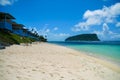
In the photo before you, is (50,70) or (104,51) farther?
(104,51)

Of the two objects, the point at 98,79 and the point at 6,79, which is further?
the point at 98,79

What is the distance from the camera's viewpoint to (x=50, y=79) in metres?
5.48

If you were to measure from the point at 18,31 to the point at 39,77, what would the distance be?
122 ft

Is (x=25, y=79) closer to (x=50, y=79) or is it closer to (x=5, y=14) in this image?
(x=50, y=79)

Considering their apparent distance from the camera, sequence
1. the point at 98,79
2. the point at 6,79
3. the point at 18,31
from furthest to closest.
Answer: the point at 18,31, the point at 98,79, the point at 6,79

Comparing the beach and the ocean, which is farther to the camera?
the ocean

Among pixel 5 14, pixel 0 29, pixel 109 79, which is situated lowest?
pixel 109 79

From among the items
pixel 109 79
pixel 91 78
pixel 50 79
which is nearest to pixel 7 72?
pixel 50 79

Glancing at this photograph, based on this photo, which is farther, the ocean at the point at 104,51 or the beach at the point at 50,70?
the ocean at the point at 104,51

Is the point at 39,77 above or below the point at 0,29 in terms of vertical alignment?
below

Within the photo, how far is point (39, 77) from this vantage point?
5.55 meters

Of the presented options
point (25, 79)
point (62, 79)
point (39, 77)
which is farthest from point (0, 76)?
point (62, 79)

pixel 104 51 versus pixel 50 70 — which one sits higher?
pixel 50 70

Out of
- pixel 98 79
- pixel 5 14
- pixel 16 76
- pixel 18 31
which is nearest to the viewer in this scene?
pixel 16 76
